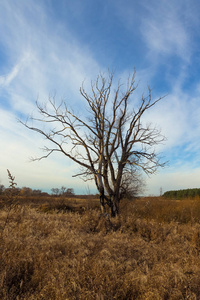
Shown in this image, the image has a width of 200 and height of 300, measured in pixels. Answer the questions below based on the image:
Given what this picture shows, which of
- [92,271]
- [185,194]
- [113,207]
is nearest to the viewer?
[92,271]

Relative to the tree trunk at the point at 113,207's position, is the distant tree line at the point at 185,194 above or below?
above

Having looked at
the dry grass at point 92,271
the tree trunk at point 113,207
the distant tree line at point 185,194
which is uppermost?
the distant tree line at point 185,194

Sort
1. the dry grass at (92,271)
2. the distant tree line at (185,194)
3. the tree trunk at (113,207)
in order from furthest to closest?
the distant tree line at (185,194)
the tree trunk at (113,207)
the dry grass at (92,271)

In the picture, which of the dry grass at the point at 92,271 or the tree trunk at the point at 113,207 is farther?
the tree trunk at the point at 113,207

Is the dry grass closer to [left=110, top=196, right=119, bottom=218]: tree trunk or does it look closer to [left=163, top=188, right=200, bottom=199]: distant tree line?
[left=110, top=196, right=119, bottom=218]: tree trunk

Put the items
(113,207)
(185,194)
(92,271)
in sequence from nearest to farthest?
(92,271), (113,207), (185,194)

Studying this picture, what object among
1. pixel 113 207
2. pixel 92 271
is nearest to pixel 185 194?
pixel 113 207

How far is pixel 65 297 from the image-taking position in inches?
96.2

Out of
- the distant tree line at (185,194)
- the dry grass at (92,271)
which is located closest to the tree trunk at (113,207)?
the dry grass at (92,271)

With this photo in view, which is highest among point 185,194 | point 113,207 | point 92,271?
point 185,194

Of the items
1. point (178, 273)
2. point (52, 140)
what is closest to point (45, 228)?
point (178, 273)

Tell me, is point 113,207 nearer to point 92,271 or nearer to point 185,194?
point 92,271

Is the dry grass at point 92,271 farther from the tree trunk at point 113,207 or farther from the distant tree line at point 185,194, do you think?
the distant tree line at point 185,194

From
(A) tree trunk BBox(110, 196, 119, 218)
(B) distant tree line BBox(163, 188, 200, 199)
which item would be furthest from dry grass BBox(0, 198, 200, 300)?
(B) distant tree line BBox(163, 188, 200, 199)
